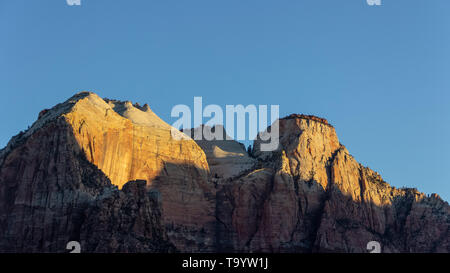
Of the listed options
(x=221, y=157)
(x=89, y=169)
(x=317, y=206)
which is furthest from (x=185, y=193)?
(x=89, y=169)

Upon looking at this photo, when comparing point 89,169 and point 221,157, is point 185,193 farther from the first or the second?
point 89,169

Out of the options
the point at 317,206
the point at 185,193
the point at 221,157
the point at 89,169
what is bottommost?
the point at 89,169

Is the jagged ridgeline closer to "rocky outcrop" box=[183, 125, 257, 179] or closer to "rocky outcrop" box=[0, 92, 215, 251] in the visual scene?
"rocky outcrop" box=[0, 92, 215, 251]

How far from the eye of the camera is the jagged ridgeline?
13400cm

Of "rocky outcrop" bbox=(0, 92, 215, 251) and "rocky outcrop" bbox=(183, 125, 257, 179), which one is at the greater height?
"rocky outcrop" bbox=(183, 125, 257, 179)

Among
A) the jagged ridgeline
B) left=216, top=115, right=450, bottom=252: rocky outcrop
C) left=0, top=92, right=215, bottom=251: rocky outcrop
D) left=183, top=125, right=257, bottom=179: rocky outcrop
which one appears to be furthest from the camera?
left=183, top=125, right=257, bottom=179: rocky outcrop

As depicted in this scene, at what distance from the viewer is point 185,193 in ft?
566

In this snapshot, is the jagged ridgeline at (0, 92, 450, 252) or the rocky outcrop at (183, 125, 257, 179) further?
the rocky outcrop at (183, 125, 257, 179)

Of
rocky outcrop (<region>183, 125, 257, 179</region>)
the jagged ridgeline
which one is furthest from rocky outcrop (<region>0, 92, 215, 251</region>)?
rocky outcrop (<region>183, 125, 257, 179</region>)

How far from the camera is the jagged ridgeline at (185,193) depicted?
13400cm

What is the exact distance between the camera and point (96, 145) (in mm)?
152125

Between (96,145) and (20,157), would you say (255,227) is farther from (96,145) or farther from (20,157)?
(20,157)

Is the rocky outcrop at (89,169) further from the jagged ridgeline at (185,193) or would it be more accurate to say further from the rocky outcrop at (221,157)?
the rocky outcrop at (221,157)

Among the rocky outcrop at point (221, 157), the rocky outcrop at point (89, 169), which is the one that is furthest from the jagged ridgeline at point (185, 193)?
the rocky outcrop at point (221, 157)
